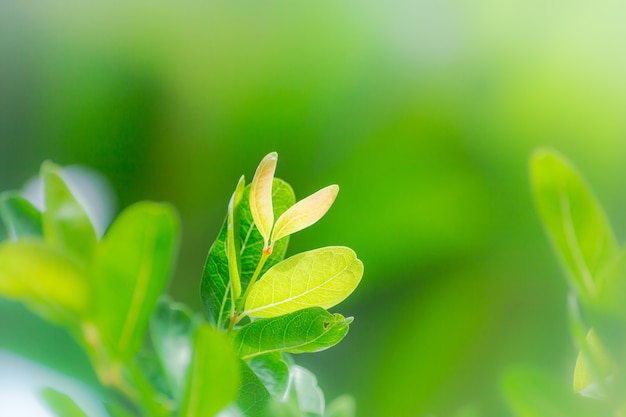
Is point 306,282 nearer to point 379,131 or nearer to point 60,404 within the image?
point 60,404

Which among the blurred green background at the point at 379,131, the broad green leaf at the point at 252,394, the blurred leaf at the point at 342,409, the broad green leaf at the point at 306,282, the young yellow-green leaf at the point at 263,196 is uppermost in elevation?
the blurred green background at the point at 379,131

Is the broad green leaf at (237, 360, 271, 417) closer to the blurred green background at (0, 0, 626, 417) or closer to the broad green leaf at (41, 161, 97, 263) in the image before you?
the broad green leaf at (41, 161, 97, 263)

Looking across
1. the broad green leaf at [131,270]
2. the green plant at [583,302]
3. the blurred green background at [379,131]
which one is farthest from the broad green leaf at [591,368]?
the blurred green background at [379,131]

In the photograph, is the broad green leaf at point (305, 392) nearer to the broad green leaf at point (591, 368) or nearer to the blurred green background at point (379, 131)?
the broad green leaf at point (591, 368)

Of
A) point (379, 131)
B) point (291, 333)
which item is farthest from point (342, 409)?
point (379, 131)

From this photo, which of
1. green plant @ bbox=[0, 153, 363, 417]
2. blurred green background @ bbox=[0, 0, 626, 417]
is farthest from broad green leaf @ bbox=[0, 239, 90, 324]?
blurred green background @ bbox=[0, 0, 626, 417]
